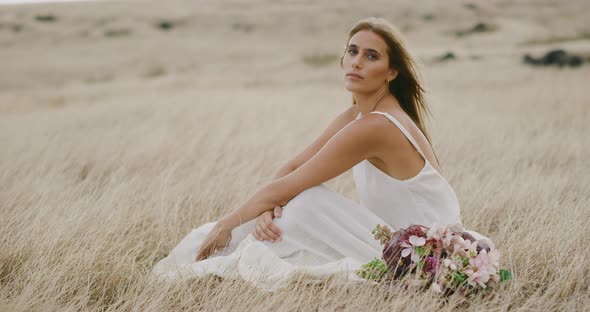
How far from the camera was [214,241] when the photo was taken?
121 inches

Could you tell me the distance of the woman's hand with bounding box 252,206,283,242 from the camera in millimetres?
2893

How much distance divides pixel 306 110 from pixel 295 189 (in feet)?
19.7

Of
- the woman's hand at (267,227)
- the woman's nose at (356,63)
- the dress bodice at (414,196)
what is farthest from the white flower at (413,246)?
the woman's nose at (356,63)

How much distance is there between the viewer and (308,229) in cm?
283

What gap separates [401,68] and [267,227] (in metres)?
1.38

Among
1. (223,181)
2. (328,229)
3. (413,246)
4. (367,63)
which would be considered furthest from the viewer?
(223,181)

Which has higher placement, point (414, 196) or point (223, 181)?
point (414, 196)

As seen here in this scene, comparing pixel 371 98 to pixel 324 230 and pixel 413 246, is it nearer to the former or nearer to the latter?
pixel 324 230

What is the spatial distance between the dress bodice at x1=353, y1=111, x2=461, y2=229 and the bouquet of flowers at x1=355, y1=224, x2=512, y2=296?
1.60 feet

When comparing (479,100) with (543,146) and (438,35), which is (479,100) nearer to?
(543,146)

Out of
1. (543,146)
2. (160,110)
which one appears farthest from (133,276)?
(160,110)

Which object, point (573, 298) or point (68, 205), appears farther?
point (68, 205)

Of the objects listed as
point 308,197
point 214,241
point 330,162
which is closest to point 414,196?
point 330,162

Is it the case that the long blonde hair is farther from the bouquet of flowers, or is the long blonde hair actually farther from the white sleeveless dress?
the bouquet of flowers
